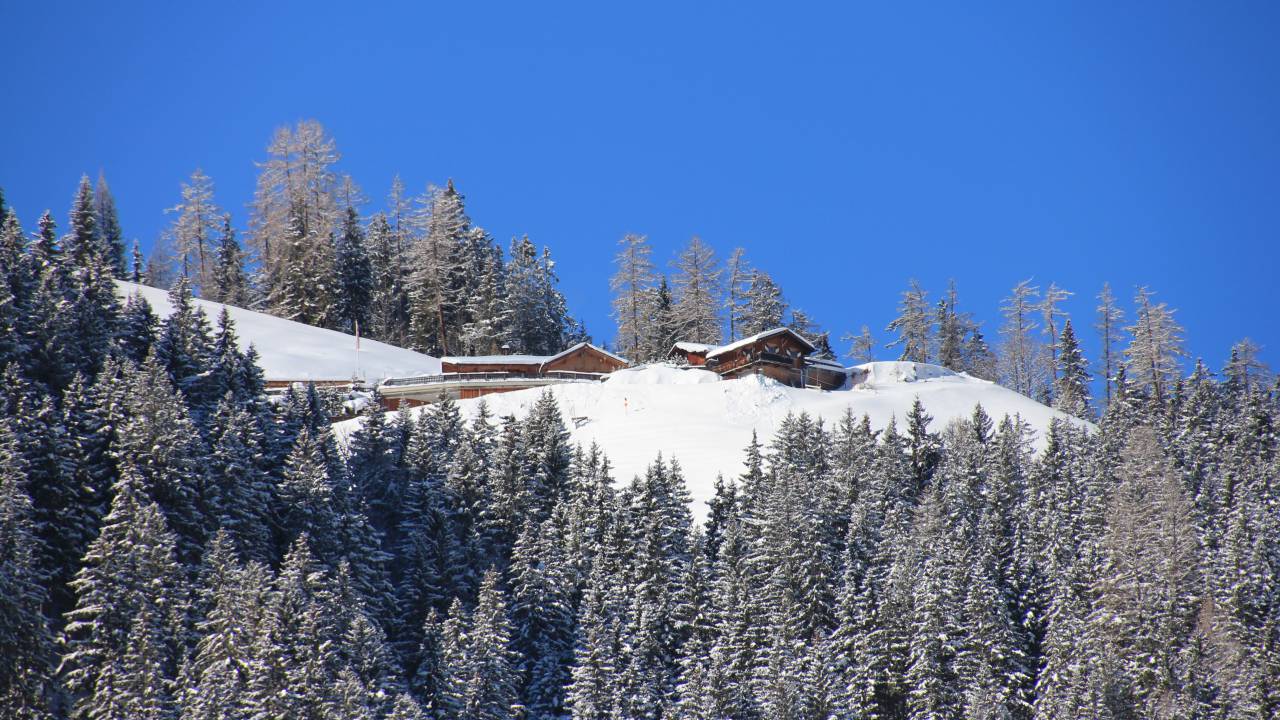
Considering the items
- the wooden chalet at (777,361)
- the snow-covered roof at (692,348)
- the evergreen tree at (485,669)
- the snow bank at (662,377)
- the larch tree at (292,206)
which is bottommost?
the evergreen tree at (485,669)

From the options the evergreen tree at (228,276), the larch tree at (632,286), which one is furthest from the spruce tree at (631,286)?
the evergreen tree at (228,276)

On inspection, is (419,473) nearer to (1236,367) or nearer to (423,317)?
(423,317)

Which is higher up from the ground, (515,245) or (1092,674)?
(515,245)

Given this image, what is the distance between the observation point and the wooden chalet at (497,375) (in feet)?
259

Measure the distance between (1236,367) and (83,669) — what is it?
248 feet

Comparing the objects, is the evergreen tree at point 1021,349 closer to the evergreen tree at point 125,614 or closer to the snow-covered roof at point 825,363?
the snow-covered roof at point 825,363

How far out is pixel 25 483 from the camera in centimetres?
4247

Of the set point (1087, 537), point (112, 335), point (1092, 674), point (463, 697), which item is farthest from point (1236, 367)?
point (112, 335)

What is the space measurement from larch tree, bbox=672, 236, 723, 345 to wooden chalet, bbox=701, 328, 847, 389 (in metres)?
13.6

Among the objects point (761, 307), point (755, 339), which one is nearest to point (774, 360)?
point (755, 339)

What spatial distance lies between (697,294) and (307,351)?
Answer: 31.5 m

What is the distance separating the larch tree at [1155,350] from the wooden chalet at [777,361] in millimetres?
19641

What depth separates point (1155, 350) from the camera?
84.2 m

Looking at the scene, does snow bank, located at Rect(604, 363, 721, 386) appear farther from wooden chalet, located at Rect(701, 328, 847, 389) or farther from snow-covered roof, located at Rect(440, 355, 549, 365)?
snow-covered roof, located at Rect(440, 355, 549, 365)
